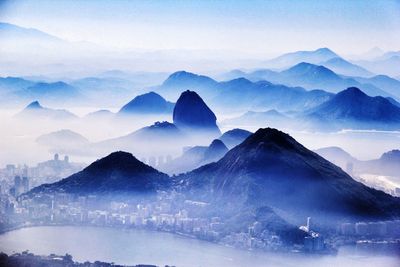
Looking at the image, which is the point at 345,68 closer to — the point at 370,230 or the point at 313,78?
the point at 313,78

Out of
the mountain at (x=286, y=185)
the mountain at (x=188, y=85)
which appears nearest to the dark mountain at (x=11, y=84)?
the mountain at (x=188, y=85)

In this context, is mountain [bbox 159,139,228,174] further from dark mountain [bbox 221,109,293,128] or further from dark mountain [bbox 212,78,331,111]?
dark mountain [bbox 212,78,331,111]

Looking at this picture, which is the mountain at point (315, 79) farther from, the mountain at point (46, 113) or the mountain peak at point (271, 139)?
the mountain at point (46, 113)

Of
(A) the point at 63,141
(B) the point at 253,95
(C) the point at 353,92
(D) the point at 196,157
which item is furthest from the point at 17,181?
(C) the point at 353,92

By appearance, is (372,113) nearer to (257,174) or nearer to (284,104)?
(284,104)

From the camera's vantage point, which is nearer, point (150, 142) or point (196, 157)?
point (196, 157)
